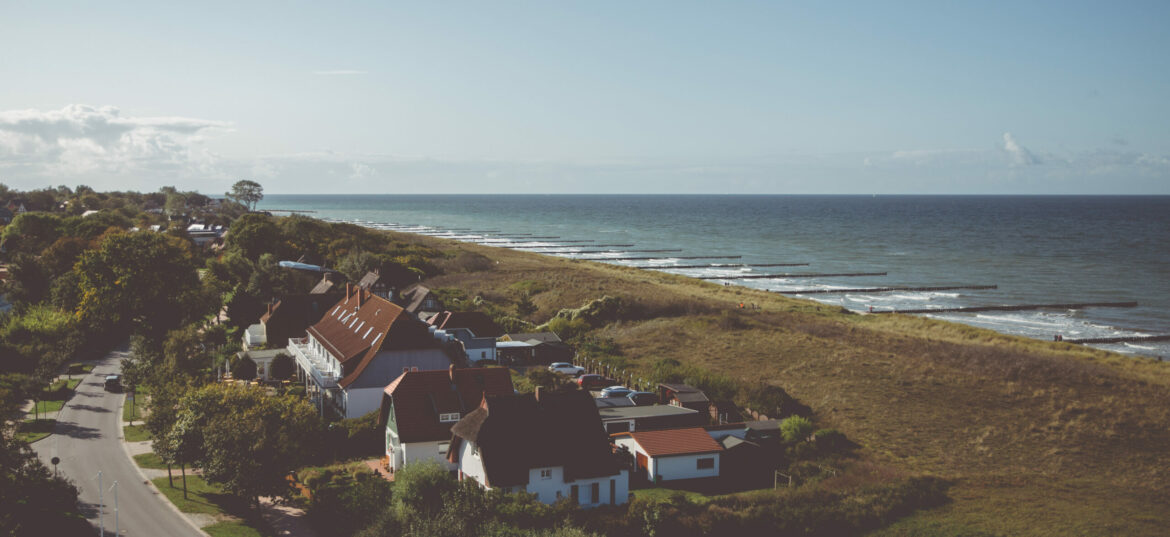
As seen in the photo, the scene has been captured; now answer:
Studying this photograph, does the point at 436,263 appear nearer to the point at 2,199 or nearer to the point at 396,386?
the point at 396,386

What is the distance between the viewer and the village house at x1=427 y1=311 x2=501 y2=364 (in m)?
51.7

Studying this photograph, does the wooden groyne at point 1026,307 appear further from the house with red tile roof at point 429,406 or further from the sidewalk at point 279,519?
the sidewalk at point 279,519

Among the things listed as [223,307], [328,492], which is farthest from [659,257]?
[328,492]

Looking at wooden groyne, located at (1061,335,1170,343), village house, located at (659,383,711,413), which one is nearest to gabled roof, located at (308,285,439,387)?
village house, located at (659,383,711,413)

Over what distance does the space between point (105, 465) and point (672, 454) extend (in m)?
22.9

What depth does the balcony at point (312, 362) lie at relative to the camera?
4056 centimetres

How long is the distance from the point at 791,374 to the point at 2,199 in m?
203

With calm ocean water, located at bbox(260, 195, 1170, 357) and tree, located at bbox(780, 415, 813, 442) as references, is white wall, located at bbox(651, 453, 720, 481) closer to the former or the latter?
tree, located at bbox(780, 415, 813, 442)

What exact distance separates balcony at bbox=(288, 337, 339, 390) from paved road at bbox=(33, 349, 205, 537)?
9.15m

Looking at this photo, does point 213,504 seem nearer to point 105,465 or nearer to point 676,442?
point 105,465

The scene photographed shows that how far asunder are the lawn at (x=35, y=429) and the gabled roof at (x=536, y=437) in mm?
20211

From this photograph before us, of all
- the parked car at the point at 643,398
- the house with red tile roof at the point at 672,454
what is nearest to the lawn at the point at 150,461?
the house with red tile roof at the point at 672,454

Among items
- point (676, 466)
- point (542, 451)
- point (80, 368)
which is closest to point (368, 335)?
point (542, 451)

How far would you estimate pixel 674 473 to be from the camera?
106 ft
